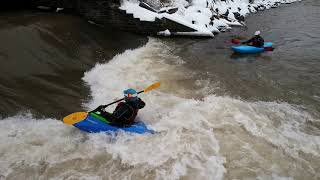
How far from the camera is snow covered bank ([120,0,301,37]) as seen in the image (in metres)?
14.2

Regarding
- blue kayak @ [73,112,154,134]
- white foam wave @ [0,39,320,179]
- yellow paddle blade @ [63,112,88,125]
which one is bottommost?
white foam wave @ [0,39,320,179]

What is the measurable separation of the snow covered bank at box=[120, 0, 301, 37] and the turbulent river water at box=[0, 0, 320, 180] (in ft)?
5.54

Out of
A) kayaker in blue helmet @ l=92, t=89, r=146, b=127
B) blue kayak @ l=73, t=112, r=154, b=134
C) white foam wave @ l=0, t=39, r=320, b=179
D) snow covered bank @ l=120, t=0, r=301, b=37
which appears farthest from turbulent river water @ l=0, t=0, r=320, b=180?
snow covered bank @ l=120, t=0, r=301, b=37

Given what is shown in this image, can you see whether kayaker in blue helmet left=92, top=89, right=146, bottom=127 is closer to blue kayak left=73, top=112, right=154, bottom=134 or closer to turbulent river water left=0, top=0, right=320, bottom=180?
blue kayak left=73, top=112, right=154, bottom=134

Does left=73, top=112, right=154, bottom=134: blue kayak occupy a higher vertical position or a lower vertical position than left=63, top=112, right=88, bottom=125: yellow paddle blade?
lower

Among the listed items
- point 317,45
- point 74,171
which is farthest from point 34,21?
point 317,45

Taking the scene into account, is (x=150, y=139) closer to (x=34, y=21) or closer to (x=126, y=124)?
(x=126, y=124)

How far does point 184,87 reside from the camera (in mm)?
8641

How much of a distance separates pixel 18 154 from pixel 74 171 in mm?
1090

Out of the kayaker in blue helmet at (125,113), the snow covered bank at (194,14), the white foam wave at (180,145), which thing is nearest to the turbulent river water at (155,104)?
the white foam wave at (180,145)

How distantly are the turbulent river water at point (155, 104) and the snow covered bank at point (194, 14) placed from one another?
5.54 feet

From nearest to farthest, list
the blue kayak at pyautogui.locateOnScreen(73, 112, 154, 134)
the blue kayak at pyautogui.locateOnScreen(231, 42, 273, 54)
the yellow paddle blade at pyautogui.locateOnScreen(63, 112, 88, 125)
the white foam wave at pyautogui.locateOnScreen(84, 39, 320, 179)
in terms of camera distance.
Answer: the white foam wave at pyautogui.locateOnScreen(84, 39, 320, 179) < the yellow paddle blade at pyautogui.locateOnScreen(63, 112, 88, 125) < the blue kayak at pyautogui.locateOnScreen(73, 112, 154, 134) < the blue kayak at pyautogui.locateOnScreen(231, 42, 273, 54)

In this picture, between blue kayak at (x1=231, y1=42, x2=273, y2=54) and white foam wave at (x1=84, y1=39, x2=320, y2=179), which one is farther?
blue kayak at (x1=231, y1=42, x2=273, y2=54)

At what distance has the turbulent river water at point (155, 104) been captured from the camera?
5195 mm
